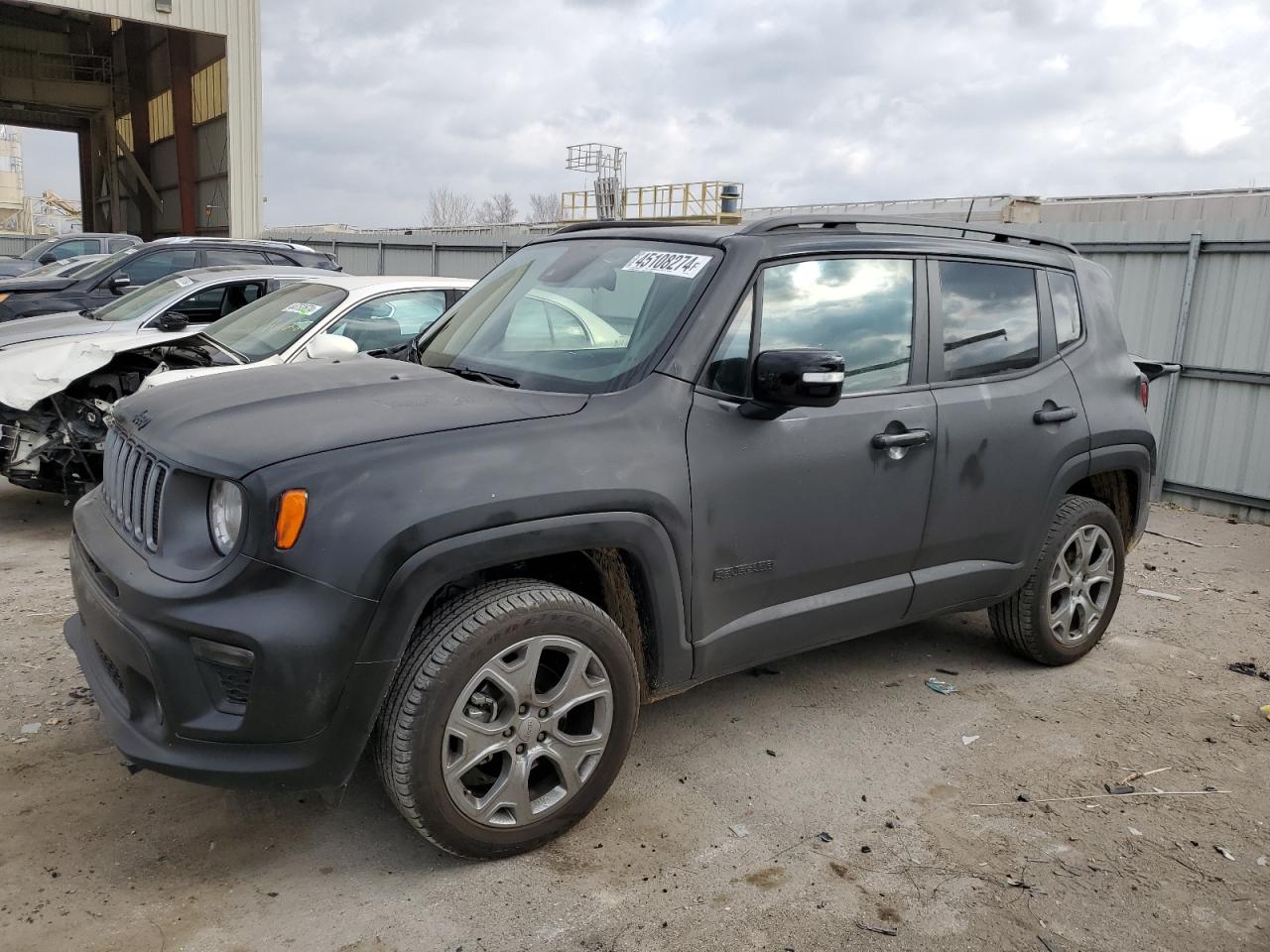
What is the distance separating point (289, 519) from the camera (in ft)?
8.47

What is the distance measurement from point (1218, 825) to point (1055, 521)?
143 centimetres

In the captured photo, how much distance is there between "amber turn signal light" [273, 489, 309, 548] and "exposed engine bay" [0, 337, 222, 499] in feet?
12.5

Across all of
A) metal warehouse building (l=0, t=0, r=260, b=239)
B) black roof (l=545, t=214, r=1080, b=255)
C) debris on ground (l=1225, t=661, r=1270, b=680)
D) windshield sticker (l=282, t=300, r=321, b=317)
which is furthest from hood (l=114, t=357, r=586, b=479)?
metal warehouse building (l=0, t=0, r=260, b=239)

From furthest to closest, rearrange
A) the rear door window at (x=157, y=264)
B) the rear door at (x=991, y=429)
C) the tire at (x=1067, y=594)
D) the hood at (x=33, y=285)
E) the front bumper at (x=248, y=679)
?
the rear door window at (x=157, y=264), the hood at (x=33, y=285), the tire at (x=1067, y=594), the rear door at (x=991, y=429), the front bumper at (x=248, y=679)

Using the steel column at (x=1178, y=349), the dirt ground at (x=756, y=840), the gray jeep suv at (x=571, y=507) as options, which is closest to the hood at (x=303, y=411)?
the gray jeep suv at (x=571, y=507)

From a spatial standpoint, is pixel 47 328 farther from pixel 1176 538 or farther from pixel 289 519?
pixel 1176 538

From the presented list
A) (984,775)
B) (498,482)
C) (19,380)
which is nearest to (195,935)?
(498,482)

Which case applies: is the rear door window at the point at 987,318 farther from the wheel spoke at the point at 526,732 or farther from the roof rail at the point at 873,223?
the wheel spoke at the point at 526,732

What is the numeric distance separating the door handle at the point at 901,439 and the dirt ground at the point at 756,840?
1.19 meters

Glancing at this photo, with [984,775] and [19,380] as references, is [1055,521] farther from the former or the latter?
[19,380]

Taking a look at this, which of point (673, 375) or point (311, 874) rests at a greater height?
point (673, 375)

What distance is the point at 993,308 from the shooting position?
423 cm

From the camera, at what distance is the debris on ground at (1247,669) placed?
486 centimetres

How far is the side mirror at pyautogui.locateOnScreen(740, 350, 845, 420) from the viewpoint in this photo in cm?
313
